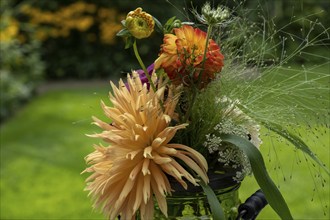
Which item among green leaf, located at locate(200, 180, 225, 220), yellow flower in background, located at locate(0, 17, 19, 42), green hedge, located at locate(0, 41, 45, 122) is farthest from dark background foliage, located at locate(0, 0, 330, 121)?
green leaf, located at locate(200, 180, 225, 220)

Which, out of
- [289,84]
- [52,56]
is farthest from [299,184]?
[52,56]

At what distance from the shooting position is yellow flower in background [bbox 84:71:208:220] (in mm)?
1483

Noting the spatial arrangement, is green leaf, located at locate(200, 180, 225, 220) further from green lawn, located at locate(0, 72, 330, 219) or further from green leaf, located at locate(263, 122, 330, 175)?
green lawn, located at locate(0, 72, 330, 219)

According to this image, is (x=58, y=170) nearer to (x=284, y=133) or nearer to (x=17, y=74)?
(x=17, y=74)

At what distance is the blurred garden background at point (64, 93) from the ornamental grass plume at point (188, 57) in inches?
77.4

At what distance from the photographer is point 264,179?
1.54m

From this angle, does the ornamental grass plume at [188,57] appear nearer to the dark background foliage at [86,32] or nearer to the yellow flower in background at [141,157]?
the yellow flower in background at [141,157]

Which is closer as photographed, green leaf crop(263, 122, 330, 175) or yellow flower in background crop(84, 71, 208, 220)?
A: yellow flower in background crop(84, 71, 208, 220)

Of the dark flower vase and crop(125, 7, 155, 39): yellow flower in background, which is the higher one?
crop(125, 7, 155, 39): yellow flower in background

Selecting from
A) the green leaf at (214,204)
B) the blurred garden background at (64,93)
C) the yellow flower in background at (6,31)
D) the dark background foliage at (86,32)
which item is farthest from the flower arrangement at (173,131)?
the dark background foliage at (86,32)

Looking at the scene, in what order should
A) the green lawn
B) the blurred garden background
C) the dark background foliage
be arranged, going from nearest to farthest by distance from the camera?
the green lawn → the blurred garden background → the dark background foliage

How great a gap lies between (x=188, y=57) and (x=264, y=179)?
322mm

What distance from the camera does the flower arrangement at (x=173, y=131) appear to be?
150 centimetres

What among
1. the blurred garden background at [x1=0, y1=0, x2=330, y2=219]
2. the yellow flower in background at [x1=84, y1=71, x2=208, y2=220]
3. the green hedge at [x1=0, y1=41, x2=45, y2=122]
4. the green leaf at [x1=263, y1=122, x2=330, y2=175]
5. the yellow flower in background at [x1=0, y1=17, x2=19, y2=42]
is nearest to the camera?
the yellow flower in background at [x1=84, y1=71, x2=208, y2=220]
